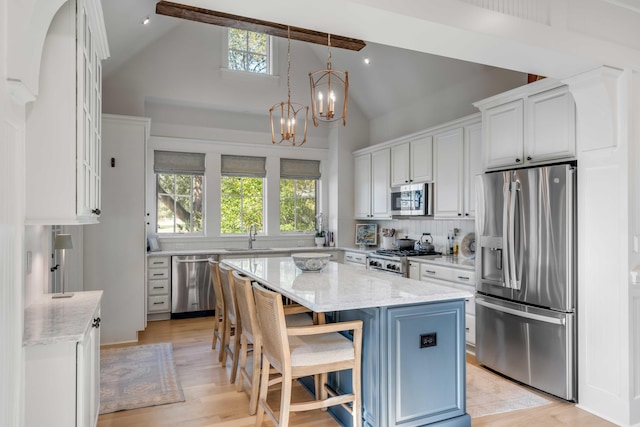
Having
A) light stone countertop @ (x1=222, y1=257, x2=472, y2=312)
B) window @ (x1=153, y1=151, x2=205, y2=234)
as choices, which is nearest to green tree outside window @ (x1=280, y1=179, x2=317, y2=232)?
window @ (x1=153, y1=151, x2=205, y2=234)

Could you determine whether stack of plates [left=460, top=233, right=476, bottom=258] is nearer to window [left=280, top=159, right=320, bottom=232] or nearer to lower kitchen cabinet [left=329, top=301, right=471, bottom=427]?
lower kitchen cabinet [left=329, top=301, right=471, bottom=427]

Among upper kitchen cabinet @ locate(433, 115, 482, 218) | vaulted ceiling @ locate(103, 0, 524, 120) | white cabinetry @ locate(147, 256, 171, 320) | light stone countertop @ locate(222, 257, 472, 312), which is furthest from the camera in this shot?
white cabinetry @ locate(147, 256, 171, 320)

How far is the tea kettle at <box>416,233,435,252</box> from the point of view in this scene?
5.32 meters

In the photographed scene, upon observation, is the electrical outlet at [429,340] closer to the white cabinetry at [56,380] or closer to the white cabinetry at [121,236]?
the white cabinetry at [56,380]

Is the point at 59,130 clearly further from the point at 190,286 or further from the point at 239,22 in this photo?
the point at 190,286

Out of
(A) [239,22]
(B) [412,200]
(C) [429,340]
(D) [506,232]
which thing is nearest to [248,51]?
(A) [239,22]

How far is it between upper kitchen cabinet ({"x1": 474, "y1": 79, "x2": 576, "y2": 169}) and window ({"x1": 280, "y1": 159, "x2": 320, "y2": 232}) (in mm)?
3557

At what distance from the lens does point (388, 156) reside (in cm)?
591

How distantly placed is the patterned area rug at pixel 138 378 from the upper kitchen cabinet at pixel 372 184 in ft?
11.1

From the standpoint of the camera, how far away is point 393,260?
503cm

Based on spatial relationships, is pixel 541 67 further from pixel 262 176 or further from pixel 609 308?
pixel 262 176

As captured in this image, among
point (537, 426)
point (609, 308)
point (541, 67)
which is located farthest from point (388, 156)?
point (537, 426)

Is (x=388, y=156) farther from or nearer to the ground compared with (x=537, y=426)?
farther from the ground

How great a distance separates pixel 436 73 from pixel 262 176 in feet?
9.93
